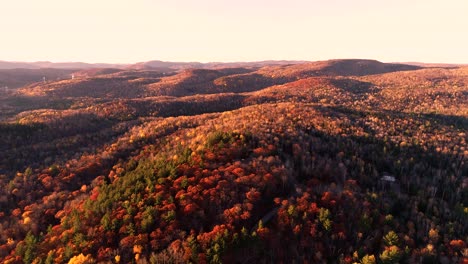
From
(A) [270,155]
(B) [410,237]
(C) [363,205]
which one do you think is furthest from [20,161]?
(B) [410,237]

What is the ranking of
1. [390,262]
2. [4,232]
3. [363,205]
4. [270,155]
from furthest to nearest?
1. [270,155]
2. [4,232]
3. [363,205]
4. [390,262]

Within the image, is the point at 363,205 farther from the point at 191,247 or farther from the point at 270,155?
the point at 191,247

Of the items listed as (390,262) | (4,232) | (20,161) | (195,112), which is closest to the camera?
(390,262)

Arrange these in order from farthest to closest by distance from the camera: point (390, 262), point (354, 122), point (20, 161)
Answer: point (354, 122)
point (20, 161)
point (390, 262)

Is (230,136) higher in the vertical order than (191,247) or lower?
higher

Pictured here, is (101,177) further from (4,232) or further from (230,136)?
(230,136)

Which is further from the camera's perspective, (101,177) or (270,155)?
(101,177)

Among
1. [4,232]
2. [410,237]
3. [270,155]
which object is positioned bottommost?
[4,232]

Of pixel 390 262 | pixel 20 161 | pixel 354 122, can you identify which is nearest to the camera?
pixel 390 262

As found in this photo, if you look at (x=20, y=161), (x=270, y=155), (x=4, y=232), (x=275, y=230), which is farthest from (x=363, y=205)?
(x=20, y=161)
